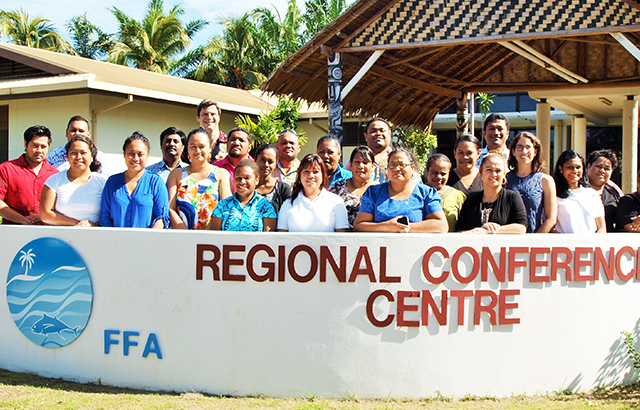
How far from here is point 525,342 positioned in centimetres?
459

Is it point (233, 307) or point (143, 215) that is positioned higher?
point (143, 215)

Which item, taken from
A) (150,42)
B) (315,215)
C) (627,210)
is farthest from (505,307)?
(150,42)

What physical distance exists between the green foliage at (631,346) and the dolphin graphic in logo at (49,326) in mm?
4239

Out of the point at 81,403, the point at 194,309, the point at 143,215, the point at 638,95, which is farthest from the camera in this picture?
the point at 638,95

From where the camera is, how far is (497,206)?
4742mm

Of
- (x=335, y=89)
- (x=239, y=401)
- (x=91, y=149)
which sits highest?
(x=335, y=89)

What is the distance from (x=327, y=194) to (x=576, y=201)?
6.74 feet

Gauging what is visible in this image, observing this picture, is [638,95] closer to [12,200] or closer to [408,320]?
[408,320]

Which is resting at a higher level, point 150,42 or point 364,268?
point 150,42

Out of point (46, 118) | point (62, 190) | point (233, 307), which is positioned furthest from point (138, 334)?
point (46, 118)

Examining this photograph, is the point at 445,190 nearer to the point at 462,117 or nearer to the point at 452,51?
the point at 452,51

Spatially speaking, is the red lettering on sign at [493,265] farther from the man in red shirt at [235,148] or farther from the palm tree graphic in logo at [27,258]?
the palm tree graphic in logo at [27,258]

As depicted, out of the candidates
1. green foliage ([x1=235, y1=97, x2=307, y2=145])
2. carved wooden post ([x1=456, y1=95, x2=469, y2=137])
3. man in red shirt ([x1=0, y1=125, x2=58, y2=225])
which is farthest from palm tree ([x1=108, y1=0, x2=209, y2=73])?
man in red shirt ([x1=0, y1=125, x2=58, y2=225])

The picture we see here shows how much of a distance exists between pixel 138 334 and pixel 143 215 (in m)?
0.93
